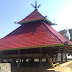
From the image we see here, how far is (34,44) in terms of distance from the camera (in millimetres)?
8453

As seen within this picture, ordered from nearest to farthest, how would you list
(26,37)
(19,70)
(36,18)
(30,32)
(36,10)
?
1. (19,70)
2. (26,37)
3. (30,32)
4. (36,18)
5. (36,10)

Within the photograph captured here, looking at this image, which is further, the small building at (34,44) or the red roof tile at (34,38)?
the red roof tile at (34,38)

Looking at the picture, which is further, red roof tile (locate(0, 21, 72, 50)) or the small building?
red roof tile (locate(0, 21, 72, 50))

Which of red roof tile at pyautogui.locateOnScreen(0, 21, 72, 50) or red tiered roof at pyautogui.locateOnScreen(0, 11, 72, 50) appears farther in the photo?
red roof tile at pyautogui.locateOnScreen(0, 21, 72, 50)

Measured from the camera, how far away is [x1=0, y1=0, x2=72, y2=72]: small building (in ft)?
27.2

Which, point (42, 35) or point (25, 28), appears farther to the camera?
point (25, 28)

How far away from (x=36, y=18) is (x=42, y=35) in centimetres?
313

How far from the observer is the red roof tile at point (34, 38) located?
334 inches

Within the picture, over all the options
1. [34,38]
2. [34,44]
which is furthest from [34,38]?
[34,44]

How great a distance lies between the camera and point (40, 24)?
11516mm

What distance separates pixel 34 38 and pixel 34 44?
1.20m

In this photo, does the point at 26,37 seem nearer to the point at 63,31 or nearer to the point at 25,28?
the point at 25,28

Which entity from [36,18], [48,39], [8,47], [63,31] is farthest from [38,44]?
[63,31]

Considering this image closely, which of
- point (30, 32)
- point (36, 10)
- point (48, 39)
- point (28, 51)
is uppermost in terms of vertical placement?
point (36, 10)
